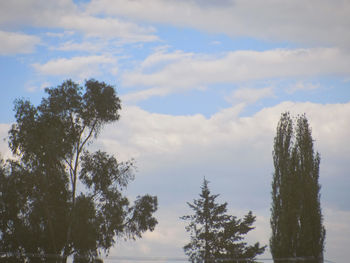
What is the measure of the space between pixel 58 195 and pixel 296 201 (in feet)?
58.4

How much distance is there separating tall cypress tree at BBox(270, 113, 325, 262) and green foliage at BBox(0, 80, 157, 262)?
966 centimetres

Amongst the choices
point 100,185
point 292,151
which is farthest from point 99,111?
point 292,151

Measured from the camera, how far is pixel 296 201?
116 feet

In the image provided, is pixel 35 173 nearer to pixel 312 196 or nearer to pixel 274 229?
pixel 274 229

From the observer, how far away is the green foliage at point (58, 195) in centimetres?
3189

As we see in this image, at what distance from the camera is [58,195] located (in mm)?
33469

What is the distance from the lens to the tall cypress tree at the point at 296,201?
1350 inches

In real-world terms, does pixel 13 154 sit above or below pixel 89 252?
above

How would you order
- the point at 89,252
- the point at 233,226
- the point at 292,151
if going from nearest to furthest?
1. the point at 89,252
2. the point at 292,151
3. the point at 233,226

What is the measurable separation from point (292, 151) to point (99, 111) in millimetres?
15579

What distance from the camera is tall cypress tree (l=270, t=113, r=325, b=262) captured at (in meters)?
34.3

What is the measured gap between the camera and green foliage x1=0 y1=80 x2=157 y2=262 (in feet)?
105

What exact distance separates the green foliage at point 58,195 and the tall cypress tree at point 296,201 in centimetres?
966

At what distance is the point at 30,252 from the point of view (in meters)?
32.3
